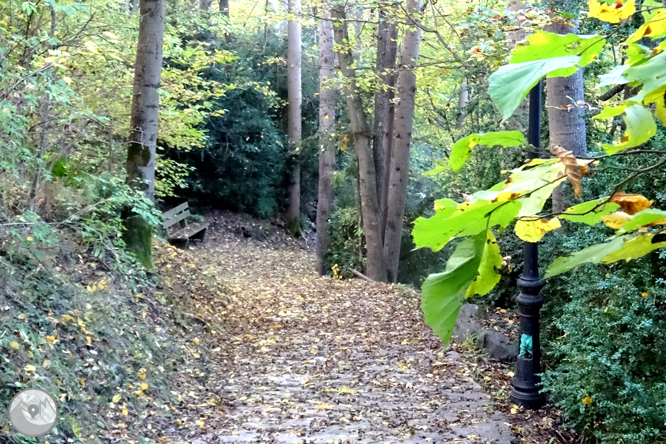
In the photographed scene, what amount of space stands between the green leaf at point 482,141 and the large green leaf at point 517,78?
125 mm

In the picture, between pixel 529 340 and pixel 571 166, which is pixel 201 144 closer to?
pixel 529 340

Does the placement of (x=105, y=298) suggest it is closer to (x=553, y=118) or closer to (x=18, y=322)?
(x=18, y=322)

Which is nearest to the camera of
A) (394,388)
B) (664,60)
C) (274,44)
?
(664,60)

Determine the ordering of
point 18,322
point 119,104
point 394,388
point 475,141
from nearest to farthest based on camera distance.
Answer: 1. point 475,141
2. point 18,322
3. point 394,388
4. point 119,104

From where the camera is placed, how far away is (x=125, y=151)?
7.78 m

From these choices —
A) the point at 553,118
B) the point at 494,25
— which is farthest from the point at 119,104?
the point at 553,118

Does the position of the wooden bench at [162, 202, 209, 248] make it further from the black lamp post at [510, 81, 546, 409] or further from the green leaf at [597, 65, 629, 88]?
the green leaf at [597, 65, 629, 88]

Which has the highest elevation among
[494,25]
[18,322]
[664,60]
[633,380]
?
[494,25]

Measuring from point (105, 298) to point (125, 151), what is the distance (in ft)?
9.62

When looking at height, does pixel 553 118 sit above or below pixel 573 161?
above

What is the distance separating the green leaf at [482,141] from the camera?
87 centimetres

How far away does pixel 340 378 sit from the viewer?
5.79m

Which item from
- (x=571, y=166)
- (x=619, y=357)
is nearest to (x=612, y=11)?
(x=571, y=166)

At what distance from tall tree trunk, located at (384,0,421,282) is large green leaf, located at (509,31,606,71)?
361 inches
